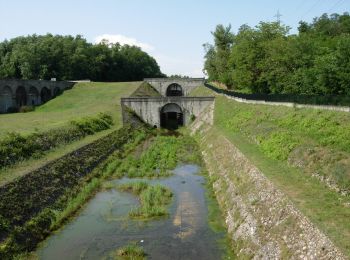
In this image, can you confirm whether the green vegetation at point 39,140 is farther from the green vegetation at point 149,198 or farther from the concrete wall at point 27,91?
the concrete wall at point 27,91

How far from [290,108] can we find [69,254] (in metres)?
27.4

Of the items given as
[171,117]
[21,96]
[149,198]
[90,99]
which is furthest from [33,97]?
[149,198]

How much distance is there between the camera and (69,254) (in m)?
19.6

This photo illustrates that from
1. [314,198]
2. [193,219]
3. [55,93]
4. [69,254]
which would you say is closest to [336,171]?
[314,198]

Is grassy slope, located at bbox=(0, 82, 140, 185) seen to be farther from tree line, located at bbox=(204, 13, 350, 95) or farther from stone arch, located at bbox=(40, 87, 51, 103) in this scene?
tree line, located at bbox=(204, 13, 350, 95)

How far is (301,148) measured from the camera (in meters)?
24.9

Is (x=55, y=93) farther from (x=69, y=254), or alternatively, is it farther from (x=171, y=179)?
(x=69, y=254)

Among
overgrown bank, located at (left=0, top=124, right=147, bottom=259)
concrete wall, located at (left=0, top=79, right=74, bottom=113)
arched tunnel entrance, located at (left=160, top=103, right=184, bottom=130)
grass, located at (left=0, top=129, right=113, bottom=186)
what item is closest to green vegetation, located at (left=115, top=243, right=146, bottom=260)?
overgrown bank, located at (left=0, top=124, right=147, bottom=259)

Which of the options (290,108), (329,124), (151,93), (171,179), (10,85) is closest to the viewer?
(329,124)

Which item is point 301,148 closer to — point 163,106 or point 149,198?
point 149,198

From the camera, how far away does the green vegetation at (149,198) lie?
81.1 ft

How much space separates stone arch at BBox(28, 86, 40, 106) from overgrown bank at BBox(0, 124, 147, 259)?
146 feet

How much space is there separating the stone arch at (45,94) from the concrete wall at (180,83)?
27415 millimetres

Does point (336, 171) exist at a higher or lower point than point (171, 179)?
higher
